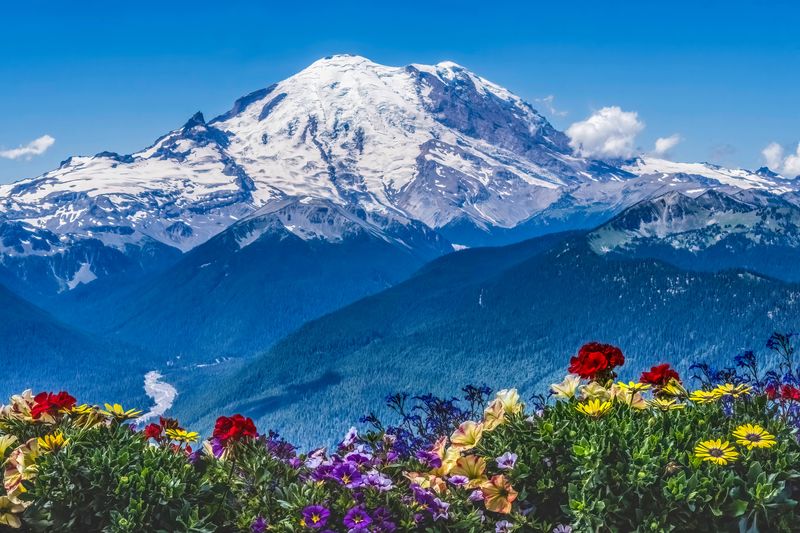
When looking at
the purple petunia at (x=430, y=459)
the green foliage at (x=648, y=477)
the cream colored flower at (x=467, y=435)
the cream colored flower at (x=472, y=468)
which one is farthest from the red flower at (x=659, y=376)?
the purple petunia at (x=430, y=459)

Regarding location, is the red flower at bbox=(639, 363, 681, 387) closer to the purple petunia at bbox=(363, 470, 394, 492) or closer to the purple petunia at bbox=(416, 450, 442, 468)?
the purple petunia at bbox=(416, 450, 442, 468)

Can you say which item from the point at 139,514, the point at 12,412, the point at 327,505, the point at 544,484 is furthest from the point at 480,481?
the point at 12,412

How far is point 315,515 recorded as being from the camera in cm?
1407

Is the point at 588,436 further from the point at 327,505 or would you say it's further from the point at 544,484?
the point at 327,505

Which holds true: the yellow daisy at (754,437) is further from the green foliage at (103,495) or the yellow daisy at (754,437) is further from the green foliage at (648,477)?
the green foliage at (103,495)

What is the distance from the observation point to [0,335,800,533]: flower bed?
544 inches

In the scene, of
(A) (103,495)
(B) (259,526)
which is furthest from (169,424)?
(B) (259,526)

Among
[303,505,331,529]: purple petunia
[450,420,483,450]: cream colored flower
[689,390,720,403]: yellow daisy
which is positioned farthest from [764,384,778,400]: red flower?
[303,505,331,529]: purple petunia

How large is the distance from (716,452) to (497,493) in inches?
133

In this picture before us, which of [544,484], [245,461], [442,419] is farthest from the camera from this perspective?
[442,419]

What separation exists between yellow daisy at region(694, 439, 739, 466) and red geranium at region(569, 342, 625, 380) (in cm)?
281

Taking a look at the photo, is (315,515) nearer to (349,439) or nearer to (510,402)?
(349,439)

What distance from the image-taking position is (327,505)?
14828mm

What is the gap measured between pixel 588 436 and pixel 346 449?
4486 millimetres
